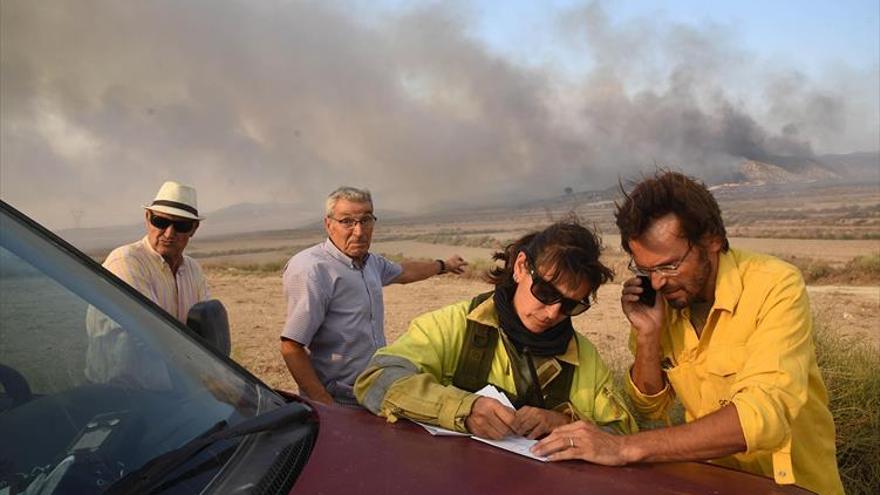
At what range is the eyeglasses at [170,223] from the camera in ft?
12.2

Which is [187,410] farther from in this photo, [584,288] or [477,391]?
[584,288]

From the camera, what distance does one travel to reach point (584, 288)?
2.15 meters

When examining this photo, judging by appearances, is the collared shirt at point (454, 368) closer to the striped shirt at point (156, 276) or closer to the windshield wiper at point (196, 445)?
the windshield wiper at point (196, 445)

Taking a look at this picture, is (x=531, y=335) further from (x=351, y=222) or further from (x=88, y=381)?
(x=351, y=222)

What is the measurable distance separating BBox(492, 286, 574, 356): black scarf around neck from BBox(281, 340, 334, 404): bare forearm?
1510 millimetres

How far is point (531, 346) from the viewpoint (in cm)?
213

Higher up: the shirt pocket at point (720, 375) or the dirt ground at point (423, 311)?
the shirt pocket at point (720, 375)

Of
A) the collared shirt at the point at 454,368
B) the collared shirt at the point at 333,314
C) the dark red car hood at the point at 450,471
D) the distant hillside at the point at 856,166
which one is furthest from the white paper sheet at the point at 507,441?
the distant hillside at the point at 856,166

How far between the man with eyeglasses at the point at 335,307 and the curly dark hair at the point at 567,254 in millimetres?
1473

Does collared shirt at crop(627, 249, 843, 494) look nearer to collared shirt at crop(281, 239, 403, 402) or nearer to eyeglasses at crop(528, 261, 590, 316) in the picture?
eyeglasses at crop(528, 261, 590, 316)

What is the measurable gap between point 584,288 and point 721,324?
49 cm

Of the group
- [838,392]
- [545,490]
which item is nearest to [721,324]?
[545,490]

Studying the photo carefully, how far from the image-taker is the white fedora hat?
3711mm

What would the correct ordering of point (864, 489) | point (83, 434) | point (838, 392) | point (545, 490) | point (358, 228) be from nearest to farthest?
1. point (83, 434)
2. point (545, 490)
3. point (358, 228)
4. point (864, 489)
5. point (838, 392)
